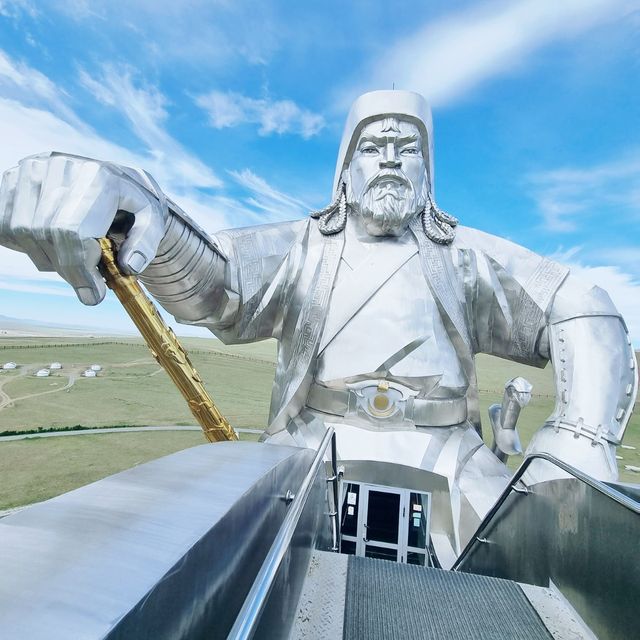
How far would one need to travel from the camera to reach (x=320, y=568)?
5.25 feet

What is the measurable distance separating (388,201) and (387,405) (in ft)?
4.64

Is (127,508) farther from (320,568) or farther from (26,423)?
(26,423)

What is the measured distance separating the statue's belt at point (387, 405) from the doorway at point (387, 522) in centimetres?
45

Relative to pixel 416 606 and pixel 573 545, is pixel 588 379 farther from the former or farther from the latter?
pixel 416 606

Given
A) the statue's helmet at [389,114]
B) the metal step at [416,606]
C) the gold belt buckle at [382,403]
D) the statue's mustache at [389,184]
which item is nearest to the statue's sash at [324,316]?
the statue's mustache at [389,184]

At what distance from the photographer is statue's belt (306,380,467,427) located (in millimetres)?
2762

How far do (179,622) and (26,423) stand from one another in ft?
25.4

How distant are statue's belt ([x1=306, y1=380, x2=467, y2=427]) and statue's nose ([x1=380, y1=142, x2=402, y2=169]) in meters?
1.53

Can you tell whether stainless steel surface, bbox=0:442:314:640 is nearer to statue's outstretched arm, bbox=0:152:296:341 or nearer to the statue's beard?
statue's outstretched arm, bbox=0:152:296:341

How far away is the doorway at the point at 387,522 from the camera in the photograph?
264 cm

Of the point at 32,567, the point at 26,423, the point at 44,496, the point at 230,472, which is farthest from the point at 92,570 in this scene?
the point at 26,423

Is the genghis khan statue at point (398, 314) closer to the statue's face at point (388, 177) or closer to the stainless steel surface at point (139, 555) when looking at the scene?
the statue's face at point (388, 177)

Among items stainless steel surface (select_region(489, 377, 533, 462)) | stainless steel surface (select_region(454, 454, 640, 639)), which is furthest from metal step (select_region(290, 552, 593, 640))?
stainless steel surface (select_region(489, 377, 533, 462))

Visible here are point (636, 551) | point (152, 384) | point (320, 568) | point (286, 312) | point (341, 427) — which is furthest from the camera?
point (152, 384)
